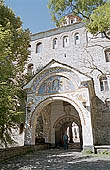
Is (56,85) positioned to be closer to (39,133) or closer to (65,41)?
(39,133)

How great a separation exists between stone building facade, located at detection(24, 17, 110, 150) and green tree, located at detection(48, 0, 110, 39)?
1942 mm

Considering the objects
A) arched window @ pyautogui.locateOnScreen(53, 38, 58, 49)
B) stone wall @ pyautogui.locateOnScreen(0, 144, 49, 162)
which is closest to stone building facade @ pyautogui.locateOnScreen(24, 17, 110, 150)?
arched window @ pyautogui.locateOnScreen(53, 38, 58, 49)

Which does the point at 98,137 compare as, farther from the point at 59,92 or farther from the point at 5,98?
the point at 5,98

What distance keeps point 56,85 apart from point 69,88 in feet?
3.59

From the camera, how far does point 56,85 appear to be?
1120cm

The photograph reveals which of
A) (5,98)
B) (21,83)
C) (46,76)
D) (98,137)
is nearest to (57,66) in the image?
(46,76)

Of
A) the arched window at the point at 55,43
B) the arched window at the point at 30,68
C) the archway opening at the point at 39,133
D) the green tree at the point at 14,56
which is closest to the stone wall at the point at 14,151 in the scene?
the green tree at the point at 14,56

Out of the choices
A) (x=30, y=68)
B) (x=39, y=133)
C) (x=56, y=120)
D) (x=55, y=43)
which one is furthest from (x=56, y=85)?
(x=55, y=43)

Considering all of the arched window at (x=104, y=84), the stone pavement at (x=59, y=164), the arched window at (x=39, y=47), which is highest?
the arched window at (x=39, y=47)

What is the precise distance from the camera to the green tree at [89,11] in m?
7.46

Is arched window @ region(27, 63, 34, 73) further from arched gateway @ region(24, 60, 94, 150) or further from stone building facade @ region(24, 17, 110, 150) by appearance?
arched gateway @ region(24, 60, 94, 150)

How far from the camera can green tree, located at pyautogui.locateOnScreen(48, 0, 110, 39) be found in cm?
746

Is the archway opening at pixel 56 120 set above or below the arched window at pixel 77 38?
below

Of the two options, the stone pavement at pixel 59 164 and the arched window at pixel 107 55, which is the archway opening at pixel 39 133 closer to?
the stone pavement at pixel 59 164
